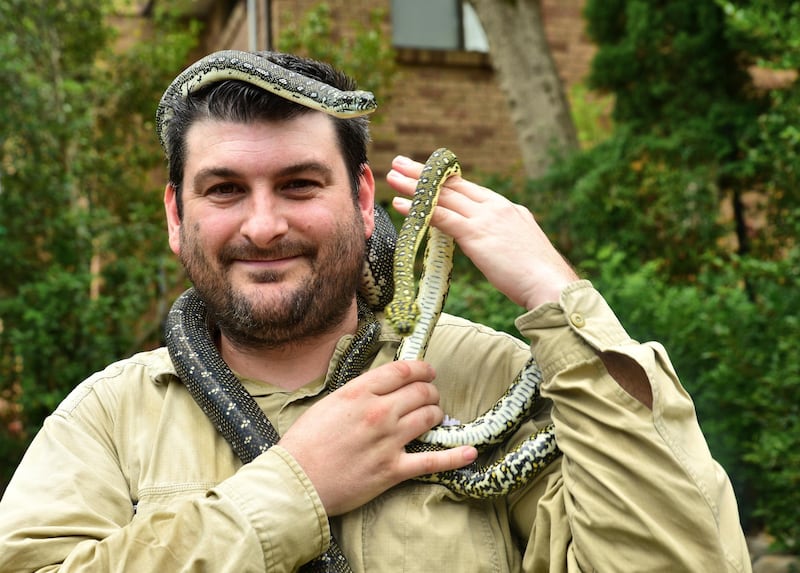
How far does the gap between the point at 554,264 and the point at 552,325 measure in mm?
188

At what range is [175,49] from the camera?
34.5 ft

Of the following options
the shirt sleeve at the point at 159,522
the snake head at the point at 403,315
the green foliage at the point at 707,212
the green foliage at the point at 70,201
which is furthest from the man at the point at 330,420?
the green foliage at the point at 70,201

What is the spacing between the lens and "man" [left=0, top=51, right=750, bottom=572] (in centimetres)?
227

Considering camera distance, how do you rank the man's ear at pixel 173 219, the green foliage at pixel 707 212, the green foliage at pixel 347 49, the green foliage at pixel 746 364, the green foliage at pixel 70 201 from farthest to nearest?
the green foliage at pixel 347 49 → the green foliage at pixel 70 201 → the green foliage at pixel 707 212 → the green foliage at pixel 746 364 → the man's ear at pixel 173 219

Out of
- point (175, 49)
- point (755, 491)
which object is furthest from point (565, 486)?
point (175, 49)

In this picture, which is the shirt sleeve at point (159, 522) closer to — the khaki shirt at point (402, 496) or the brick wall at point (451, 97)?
the khaki shirt at point (402, 496)

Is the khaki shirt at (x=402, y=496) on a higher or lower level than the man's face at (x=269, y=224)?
lower

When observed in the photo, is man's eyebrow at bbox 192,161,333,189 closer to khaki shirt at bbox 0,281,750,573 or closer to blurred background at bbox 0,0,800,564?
khaki shirt at bbox 0,281,750,573

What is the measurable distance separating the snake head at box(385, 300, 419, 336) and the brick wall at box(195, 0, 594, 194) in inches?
350

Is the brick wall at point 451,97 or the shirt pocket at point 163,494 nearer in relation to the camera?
the shirt pocket at point 163,494

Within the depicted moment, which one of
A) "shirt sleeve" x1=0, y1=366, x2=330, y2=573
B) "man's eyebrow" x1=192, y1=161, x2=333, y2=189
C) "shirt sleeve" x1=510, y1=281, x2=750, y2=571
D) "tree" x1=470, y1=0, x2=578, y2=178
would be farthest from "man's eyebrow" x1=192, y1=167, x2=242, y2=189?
"tree" x1=470, y1=0, x2=578, y2=178

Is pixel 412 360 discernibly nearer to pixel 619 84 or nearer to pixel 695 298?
pixel 695 298

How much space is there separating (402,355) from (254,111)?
834 millimetres

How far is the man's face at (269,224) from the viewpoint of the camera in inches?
105
